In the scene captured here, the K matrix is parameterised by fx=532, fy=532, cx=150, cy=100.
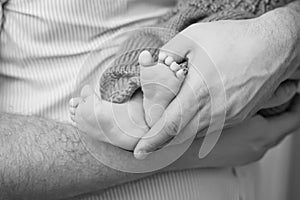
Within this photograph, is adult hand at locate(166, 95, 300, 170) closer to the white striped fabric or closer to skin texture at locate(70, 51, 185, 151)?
the white striped fabric

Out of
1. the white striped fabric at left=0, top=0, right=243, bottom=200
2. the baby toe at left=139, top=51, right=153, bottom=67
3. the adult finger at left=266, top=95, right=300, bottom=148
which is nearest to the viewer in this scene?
the baby toe at left=139, top=51, right=153, bottom=67

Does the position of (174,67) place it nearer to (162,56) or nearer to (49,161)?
(162,56)

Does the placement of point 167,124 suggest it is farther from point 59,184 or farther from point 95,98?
point 59,184

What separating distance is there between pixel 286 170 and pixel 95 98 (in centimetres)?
105

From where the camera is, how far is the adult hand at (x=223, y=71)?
744 millimetres

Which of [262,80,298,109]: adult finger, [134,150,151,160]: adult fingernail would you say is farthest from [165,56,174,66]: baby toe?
[262,80,298,109]: adult finger

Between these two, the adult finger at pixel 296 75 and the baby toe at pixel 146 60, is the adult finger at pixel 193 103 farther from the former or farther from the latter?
the adult finger at pixel 296 75

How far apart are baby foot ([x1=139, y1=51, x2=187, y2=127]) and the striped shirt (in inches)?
7.1

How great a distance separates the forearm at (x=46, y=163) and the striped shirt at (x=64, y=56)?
0.06 m

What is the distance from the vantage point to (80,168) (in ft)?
2.71

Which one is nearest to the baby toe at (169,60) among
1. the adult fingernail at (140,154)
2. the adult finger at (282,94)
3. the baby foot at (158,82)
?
the baby foot at (158,82)

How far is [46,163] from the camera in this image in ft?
2.65

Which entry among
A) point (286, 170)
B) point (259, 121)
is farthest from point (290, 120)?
point (286, 170)

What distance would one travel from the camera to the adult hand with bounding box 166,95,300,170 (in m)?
0.90
